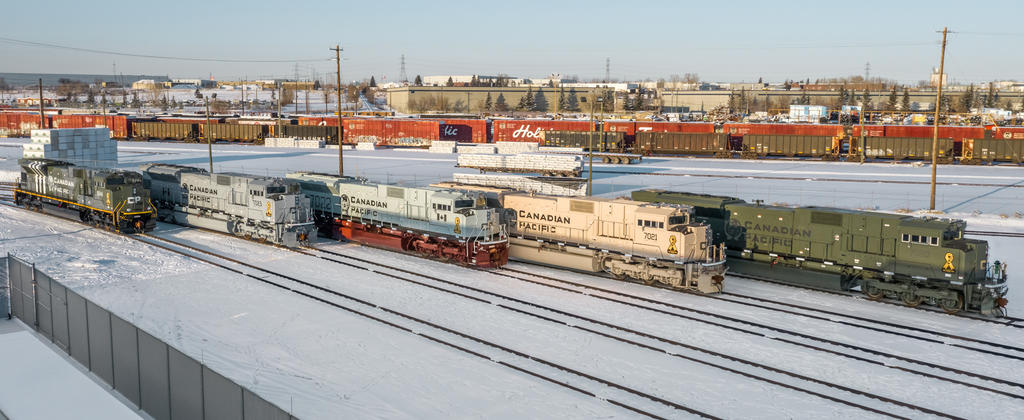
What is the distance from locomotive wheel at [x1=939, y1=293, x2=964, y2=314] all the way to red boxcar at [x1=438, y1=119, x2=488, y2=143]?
7337cm

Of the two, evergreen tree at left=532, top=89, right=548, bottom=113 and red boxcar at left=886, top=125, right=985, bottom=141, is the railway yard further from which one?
evergreen tree at left=532, top=89, right=548, bottom=113

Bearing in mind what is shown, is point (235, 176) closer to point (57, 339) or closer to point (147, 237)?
point (147, 237)

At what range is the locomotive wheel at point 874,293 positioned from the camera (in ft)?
80.2

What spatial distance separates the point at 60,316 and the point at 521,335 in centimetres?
1196

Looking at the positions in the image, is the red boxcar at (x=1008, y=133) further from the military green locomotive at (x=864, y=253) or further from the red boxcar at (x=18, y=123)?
the red boxcar at (x=18, y=123)

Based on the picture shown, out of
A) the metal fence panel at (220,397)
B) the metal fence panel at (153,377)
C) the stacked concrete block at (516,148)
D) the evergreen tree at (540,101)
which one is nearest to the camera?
the metal fence panel at (220,397)

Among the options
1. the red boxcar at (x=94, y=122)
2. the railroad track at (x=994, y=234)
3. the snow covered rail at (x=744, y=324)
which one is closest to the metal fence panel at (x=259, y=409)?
the snow covered rail at (x=744, y=324)

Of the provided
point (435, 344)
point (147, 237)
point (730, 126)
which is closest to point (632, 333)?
point (435, 344)

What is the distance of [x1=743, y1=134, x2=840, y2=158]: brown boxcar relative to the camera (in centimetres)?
7594

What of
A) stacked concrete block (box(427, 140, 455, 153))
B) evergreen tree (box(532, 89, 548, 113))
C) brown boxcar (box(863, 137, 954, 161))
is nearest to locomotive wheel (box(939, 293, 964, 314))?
brown boxcar (box(863, 137, 954, 161))

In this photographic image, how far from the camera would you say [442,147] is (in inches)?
3406

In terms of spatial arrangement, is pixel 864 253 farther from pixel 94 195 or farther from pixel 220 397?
pixel 94 195

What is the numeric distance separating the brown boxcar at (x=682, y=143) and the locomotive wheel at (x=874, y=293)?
188 ft

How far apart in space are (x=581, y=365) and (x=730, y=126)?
7327 centimetres
